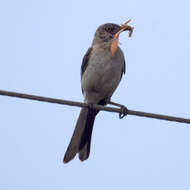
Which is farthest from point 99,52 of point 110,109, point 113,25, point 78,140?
point 110,109

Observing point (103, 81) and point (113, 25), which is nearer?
point (103, 81)

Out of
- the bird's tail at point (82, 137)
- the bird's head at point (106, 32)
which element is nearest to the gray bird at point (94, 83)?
the bird's tail at point (82, 137)

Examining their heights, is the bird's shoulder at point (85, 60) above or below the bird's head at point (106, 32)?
below

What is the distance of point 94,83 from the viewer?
297 inches

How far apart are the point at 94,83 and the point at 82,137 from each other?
0.90m

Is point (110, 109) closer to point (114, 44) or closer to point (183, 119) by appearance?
point (183, 119)

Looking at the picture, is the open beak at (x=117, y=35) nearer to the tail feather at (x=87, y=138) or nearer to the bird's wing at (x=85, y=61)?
the bird's wing at (x=85, y=61)

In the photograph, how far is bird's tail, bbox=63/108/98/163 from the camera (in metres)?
7.42

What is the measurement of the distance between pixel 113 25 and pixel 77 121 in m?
1.90

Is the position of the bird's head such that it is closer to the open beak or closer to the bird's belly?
the open beak

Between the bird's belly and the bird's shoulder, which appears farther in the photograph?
the bird's shoulder

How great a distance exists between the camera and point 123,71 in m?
8.16

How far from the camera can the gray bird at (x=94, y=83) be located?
752 cm

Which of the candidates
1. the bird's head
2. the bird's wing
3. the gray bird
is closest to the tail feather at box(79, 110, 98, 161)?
the gray bird
